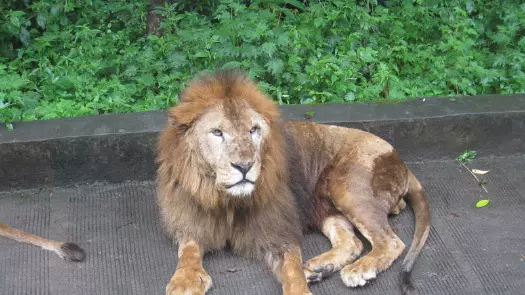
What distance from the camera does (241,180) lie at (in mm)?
3146

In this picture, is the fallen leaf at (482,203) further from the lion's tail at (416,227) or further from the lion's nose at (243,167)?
the lion's nose at (243,167)

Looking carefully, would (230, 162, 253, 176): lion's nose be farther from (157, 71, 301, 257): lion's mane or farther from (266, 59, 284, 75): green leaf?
(266, 59, 284, 75): green leaf

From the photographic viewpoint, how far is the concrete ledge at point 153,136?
415cm

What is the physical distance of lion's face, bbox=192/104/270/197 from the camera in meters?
3.13

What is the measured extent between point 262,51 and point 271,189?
1.64 metres

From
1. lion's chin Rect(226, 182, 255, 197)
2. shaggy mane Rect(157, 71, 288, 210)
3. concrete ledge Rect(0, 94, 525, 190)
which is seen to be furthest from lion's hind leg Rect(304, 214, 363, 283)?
concrete ledge Rect(0, 94, 525, 190)

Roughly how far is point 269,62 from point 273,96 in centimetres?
22

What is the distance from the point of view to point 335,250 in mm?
3617

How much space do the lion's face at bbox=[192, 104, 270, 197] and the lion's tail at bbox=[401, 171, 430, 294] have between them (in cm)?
87

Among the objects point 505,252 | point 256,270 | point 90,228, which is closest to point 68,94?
point 90,228

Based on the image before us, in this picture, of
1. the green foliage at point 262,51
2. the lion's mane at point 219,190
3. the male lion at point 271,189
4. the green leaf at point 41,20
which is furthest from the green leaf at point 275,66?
the green leaf at point 41,20

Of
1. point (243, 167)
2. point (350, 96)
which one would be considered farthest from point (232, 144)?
point (350, 96)

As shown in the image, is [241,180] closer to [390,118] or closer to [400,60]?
[390,118]

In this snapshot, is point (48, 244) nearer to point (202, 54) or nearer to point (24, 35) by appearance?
point (202, 54)
